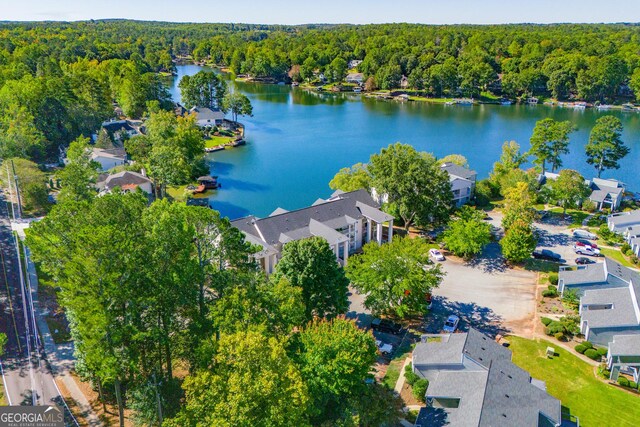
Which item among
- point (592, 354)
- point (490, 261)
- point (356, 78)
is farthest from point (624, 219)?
point (356, 78)

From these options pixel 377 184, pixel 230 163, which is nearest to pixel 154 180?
pixel 230 163

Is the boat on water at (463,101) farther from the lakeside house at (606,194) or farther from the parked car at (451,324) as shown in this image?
the parked car at (451,324)

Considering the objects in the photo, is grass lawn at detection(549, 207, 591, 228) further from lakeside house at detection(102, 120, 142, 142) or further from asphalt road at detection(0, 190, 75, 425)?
lakeside house at detection(102, 120, 142, 142)

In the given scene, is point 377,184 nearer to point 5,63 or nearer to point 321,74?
point 5,63

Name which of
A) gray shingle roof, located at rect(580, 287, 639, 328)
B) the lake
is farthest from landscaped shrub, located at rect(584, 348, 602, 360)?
the lake

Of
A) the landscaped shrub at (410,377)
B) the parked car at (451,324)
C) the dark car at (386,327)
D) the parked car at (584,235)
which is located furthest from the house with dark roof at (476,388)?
the parked car at (584,235)

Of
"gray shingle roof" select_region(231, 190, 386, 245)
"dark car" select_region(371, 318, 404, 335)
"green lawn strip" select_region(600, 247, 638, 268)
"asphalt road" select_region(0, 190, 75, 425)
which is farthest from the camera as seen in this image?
"green lawn strip" select_region(600, 247, 638, 268)
